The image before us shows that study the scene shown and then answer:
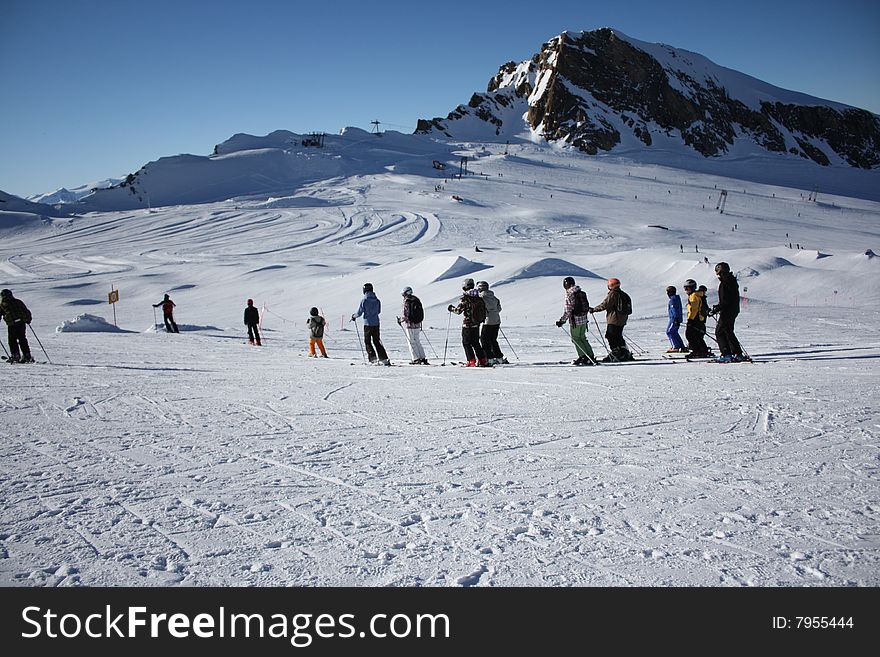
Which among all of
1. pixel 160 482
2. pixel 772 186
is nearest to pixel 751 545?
pixel 160 482

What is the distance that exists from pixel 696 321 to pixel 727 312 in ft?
3.82

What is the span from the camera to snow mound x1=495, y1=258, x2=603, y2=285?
898 inches

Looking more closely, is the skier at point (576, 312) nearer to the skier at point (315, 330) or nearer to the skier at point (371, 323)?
the skier at point (371, 323)

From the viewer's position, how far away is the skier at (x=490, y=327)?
10.1 m

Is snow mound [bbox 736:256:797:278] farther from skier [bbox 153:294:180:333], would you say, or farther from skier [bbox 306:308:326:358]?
skier [bbox 153:294:180:333]

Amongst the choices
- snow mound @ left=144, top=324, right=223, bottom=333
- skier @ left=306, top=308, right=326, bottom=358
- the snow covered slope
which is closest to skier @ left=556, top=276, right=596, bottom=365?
skier @ left=306, top=308, right=326, bottom=358

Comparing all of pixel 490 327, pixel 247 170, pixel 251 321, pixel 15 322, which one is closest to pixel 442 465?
pixel 490 327

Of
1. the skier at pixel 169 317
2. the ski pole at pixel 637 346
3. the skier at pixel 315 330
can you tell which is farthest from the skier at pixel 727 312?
the skier at pixel 169 317

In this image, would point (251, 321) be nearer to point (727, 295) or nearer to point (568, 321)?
point (568, 321)

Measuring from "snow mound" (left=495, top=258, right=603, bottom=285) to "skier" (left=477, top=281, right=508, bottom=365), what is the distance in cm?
1238

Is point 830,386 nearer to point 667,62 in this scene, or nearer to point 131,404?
point 131,404

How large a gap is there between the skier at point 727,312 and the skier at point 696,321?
556 millimetres

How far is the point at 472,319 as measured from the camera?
395 inches

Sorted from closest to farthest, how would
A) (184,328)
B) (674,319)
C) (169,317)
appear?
(674,319) → (169,317) → (184,328)
